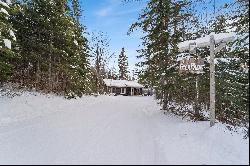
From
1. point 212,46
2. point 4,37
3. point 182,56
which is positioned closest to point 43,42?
point 4,37

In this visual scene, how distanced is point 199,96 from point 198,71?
2.49m

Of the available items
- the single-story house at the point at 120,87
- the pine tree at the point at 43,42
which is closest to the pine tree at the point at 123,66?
the single-story house at the point at 120,87

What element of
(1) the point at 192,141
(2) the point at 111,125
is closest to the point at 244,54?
(1) the point at 192,141

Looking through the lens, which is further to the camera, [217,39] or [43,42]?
[43,42]

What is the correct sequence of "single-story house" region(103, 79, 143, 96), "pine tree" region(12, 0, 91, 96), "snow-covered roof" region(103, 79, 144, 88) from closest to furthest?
"pine tree" region(12, 0, 91, 96) → "snow-covered roof" region(103, 79, 144, 88) → "single-story house" region(103, 79, 143, 96)

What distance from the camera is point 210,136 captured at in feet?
27.5

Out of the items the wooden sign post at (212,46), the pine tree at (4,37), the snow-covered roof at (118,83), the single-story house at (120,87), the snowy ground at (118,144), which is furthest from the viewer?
the single-story house at (120,87)

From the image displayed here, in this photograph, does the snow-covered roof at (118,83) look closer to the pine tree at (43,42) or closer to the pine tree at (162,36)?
the pine tree at (43,42)

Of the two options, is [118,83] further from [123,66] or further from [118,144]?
[118,144]

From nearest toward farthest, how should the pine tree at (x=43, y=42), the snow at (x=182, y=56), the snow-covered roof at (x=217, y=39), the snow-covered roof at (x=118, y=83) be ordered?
1. the snow-covered roof at (x=217, y=39)
2. the snow at (x=182, y=56)
3. the pine tree at (x=43, y=42)
4. the snow-covered roof at (x=118, y=83)

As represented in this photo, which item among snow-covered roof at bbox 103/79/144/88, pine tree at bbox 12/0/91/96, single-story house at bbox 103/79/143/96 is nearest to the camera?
pine tree at bbox 12/0/91/96

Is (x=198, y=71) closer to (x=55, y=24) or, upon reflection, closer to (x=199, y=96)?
(x=199, y=96)

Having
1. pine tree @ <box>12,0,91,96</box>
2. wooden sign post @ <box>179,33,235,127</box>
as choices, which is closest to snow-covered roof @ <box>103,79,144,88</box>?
pine tree @ <box>12,0,91,96</box>

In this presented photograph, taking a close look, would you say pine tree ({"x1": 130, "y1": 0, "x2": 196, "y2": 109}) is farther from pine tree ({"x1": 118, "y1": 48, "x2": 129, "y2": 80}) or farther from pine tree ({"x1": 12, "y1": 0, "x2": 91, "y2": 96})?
pine tree ({"x1": 118, "y1": 48, "x2": 129, "y2": 80})
